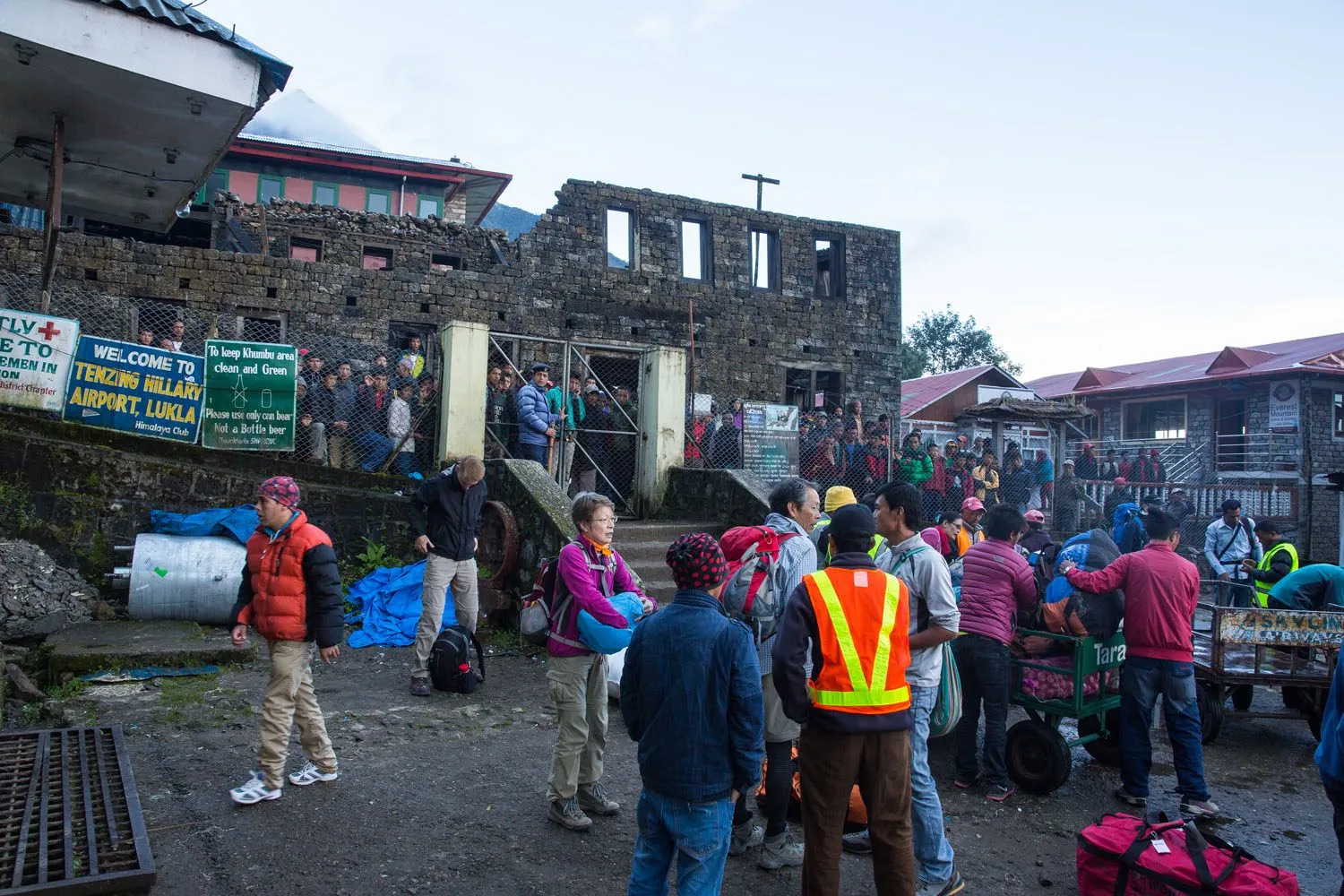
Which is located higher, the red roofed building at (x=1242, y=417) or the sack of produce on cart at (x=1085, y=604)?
the red roofed building at (x=1242, y=417)

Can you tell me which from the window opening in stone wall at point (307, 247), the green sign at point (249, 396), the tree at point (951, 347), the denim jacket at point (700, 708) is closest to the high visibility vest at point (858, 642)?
the denim jacket at point (700, 708)

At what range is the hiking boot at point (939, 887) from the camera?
12.1 ft

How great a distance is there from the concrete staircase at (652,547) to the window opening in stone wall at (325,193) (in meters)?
21.5

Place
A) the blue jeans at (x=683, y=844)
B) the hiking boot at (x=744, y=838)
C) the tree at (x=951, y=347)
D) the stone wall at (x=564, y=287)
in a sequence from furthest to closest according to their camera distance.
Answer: the tree at (x=951, y=347), the stone wall at (x=564, y=287), the hiking boot at (x=744, y=838), the blue jeans at (x=683, y=844)

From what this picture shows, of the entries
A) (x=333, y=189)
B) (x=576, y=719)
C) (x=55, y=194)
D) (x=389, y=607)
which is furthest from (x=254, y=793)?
(x=333, y=189)

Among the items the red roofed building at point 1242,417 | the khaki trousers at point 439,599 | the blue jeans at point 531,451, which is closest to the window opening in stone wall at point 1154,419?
the red roofed building at point 1242,417

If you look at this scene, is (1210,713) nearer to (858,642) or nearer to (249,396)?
(858,642)

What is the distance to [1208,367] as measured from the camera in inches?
1073

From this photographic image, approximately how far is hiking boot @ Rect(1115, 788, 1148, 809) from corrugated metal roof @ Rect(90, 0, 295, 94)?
29.5 feet

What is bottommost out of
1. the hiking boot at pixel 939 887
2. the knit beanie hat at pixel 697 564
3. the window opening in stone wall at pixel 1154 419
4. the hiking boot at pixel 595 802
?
the hiking boot at pixel 939 887

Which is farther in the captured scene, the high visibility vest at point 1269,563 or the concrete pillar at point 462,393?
the concrete pillar at point 462,393

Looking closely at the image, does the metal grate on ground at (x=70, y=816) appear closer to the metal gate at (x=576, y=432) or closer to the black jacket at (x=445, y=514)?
the black jacket at (x=445, y=514)

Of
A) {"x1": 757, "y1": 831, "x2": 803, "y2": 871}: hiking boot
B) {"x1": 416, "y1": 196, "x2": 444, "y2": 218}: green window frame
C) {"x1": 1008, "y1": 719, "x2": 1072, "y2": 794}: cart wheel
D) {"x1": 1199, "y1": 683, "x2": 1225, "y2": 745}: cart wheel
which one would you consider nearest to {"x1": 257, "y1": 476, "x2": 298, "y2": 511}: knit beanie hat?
{"x1": 757, "y1": 831, "x2": 803, "y2": 871}: hiking boot

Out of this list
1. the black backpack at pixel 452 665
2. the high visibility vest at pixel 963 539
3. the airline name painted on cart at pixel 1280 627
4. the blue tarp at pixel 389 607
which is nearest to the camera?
the airline name painted on cart at pixel 1280 627
